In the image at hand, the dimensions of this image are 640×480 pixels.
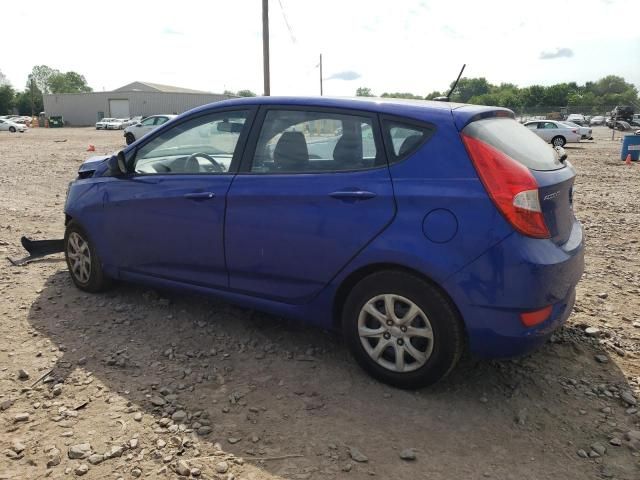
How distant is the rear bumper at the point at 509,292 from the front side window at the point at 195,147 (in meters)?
1.81

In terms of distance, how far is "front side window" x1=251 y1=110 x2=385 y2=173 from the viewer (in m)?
3.19

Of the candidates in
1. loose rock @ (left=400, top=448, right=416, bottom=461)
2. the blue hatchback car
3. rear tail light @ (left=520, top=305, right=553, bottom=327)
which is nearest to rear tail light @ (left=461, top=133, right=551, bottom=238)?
the blue hatchback car

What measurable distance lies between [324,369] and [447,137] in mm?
1617

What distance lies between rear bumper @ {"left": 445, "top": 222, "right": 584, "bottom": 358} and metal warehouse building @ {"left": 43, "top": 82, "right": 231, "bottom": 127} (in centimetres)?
7180

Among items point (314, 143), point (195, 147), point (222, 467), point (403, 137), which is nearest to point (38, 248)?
point (195, 147)

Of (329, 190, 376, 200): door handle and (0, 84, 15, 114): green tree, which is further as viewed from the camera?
(0, 84, 15, 114): green tree

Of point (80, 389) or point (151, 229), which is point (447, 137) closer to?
point (151, 229)

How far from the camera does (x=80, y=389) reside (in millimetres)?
3176

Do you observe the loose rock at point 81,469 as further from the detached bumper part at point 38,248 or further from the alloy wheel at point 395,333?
the detached bumper part at point 38,248

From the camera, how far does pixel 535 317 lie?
282 cm

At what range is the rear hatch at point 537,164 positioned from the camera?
9.41ft

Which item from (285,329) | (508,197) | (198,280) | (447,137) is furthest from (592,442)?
(198,280)

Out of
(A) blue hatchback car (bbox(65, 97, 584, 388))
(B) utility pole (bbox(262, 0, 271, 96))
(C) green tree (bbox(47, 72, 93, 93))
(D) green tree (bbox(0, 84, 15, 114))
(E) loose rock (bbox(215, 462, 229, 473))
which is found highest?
(C) green tree (bbox(47, 72, 93, 93))

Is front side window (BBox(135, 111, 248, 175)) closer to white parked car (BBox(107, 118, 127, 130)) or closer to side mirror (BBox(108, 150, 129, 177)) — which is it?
side mirror (BBox(108, 150, 129, 177))
